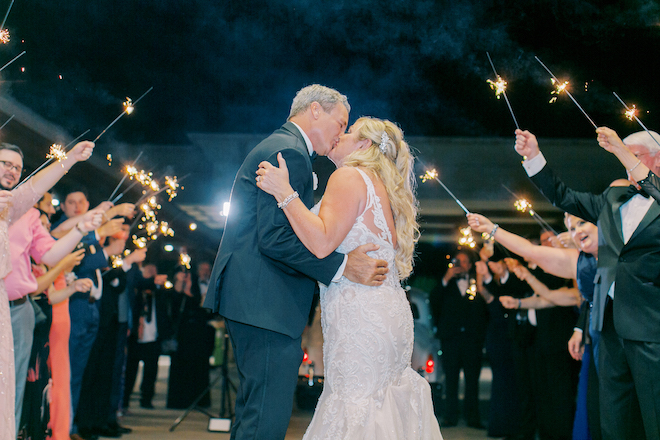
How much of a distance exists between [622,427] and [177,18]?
419 centimetres

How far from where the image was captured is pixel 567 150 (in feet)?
22.7

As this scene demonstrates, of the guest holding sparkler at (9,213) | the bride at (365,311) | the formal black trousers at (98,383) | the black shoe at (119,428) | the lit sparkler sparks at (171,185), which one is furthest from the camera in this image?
the black shoe at (119,428)

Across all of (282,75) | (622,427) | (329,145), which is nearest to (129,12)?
(282,75)

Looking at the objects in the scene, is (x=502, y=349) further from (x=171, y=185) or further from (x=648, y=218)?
(x=171, y=185)

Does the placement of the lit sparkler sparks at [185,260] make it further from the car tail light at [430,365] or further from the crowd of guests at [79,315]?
the car tail light at [430,365]

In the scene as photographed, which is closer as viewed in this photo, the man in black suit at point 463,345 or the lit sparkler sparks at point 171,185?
the lit sparkler sparks at point 171,185

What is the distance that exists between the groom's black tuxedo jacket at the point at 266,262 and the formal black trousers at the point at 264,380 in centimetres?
6

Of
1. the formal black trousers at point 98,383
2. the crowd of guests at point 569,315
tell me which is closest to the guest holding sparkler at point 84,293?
the formal black trousers at point 98,383

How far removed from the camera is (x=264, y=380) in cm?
179

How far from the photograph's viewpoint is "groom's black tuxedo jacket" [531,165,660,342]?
2541mm

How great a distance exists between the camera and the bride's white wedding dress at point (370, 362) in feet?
6.29

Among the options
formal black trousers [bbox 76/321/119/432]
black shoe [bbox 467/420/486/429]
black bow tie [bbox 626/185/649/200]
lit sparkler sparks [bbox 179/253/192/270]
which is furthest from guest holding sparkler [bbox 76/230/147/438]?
black bow tie [bbox 626/185/649/200]

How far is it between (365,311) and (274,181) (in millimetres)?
614

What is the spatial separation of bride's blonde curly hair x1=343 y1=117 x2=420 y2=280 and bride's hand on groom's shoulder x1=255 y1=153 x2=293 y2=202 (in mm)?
445
